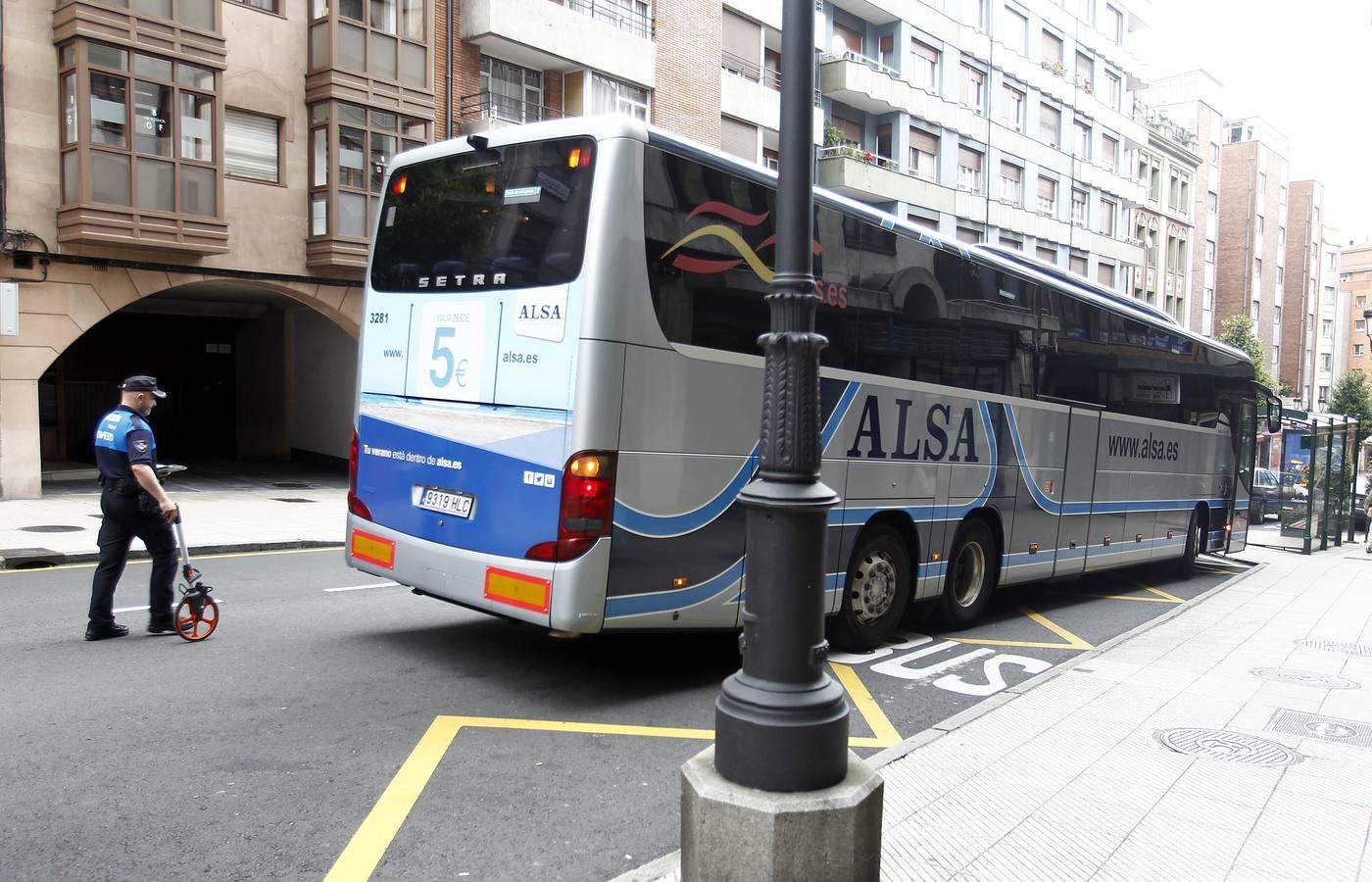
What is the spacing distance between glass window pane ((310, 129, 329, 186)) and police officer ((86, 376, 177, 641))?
14.5 m

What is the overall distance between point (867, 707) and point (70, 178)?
1655 cm

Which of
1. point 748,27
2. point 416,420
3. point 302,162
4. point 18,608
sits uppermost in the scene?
point 748,27

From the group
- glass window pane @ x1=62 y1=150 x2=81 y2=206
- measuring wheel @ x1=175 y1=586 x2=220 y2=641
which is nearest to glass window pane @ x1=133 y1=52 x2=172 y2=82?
glass window pane @ x1=62 y1=150 x2=81 y2=206

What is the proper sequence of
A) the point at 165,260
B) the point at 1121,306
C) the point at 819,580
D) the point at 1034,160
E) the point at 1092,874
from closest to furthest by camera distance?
the point at 819,580 < the point at 1092,874 < the point at 1121,306 < the point at 165,260 < the point at 1034,160

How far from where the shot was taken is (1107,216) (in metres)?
48.1

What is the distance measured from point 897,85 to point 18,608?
3141cm

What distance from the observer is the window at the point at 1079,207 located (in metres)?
45.1

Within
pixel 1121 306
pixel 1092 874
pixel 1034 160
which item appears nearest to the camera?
pixel 1092 874

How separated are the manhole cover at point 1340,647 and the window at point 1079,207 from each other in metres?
38.3

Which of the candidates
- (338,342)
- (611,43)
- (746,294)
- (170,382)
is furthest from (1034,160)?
A: (746,294)

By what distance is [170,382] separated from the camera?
25.7 metres

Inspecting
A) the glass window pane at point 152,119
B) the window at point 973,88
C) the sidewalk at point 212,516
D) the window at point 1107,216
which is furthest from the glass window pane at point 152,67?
the window at point 1107,216

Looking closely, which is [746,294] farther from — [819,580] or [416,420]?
[819,580]

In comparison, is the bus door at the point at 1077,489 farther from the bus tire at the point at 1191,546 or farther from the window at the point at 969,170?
the window at the point at 969,170
